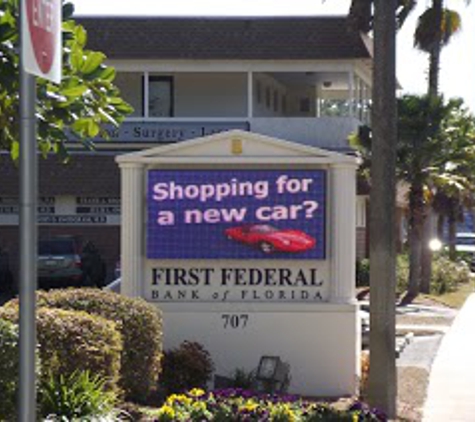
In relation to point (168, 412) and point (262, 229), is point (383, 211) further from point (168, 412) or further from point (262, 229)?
point (168, 412)

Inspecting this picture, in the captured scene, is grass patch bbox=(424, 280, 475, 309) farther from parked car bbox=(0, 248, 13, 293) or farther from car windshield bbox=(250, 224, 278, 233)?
car windshield bbox=(250, 224, 278, 233)

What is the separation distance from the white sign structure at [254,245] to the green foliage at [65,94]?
6452mm

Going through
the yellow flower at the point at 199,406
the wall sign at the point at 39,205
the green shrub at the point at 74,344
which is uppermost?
the wall sign at the point at 39,205

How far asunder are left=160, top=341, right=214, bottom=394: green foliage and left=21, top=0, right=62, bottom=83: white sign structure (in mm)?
8645

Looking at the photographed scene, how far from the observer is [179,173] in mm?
15781

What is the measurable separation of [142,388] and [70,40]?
5.10 meters

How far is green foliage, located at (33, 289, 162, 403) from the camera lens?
1240cm

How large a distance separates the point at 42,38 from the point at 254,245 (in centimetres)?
1021

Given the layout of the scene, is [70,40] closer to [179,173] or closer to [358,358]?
A: [179,173]

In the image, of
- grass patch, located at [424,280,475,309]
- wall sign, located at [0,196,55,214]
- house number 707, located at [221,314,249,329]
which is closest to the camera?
house number 707, located at [221,314,249,329]

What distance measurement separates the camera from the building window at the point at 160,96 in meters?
39.9

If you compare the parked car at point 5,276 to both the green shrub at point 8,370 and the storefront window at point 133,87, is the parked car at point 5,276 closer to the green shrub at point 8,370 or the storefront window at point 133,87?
the storefront window at point 133,87

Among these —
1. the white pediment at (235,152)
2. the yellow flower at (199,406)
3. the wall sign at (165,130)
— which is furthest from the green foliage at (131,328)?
the wall sign at (165,130)

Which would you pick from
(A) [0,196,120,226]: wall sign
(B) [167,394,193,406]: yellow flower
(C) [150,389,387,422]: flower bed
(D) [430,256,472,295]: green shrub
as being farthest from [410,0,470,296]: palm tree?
(B) [167,394,193,406]: yellow flower
